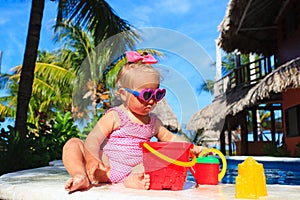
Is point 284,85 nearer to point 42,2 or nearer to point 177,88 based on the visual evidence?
point 42,2

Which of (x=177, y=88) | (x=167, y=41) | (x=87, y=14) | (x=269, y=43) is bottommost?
(x=177, y=88)

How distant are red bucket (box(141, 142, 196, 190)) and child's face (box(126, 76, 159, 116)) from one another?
0.30 metres

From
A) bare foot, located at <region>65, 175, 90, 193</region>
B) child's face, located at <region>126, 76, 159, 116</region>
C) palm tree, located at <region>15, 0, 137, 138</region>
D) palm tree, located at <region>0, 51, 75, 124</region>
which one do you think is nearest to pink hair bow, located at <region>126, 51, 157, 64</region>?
child's face, located at <region>126, 76, 159, 116</region>

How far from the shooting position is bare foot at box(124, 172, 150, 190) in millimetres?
1535

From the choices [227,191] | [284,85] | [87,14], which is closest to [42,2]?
[87,14]

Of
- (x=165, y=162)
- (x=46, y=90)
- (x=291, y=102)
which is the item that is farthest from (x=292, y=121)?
(x=46, y=90)

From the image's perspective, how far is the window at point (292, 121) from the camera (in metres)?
10.4

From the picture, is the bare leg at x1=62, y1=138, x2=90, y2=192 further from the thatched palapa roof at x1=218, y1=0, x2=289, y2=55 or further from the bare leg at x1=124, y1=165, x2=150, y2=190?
the thatched palapa roof at x1=218, y1=0, x2=289, y2=55

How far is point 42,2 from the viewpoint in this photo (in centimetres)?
533

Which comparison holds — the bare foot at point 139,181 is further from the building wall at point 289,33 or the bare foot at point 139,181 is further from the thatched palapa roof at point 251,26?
the building wall at point 289,33

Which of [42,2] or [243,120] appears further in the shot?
[243,120]

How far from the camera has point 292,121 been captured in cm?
1100

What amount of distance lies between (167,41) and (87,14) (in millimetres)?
5634

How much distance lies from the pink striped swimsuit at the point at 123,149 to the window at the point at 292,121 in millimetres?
9425
